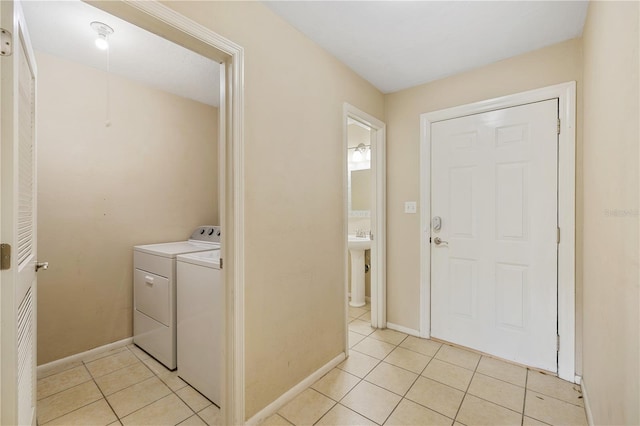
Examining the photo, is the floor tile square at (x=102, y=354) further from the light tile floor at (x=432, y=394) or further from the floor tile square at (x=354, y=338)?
the floor tile square at (x=354, y=338)

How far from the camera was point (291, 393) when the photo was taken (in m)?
1.79

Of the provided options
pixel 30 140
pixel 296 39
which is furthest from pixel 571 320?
pixel 30 140

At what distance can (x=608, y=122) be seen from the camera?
123 centimetres

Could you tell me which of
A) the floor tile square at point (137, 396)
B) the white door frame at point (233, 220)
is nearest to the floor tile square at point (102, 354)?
the floor tile square at point (137, 396)

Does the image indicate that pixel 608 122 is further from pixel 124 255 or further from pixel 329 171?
pixel 124 255

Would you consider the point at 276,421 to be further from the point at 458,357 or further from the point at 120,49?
the point at 120,49

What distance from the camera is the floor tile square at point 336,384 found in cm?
184

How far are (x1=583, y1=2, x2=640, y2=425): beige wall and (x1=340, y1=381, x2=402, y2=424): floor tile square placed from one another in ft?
3.24

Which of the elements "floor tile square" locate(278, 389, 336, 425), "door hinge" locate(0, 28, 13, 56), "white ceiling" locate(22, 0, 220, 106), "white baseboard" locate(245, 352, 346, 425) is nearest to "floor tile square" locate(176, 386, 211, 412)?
"white baseboard" locate(245, 352, 346, 425)

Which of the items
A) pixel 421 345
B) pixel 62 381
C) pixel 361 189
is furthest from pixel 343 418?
pixel 361 189

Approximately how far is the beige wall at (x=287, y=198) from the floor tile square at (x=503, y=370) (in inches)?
44.4

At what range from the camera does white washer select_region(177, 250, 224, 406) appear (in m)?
1.70

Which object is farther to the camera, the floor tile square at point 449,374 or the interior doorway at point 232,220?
the floor tile square at point 449,374

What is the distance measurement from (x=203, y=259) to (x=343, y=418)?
1.27 meters
